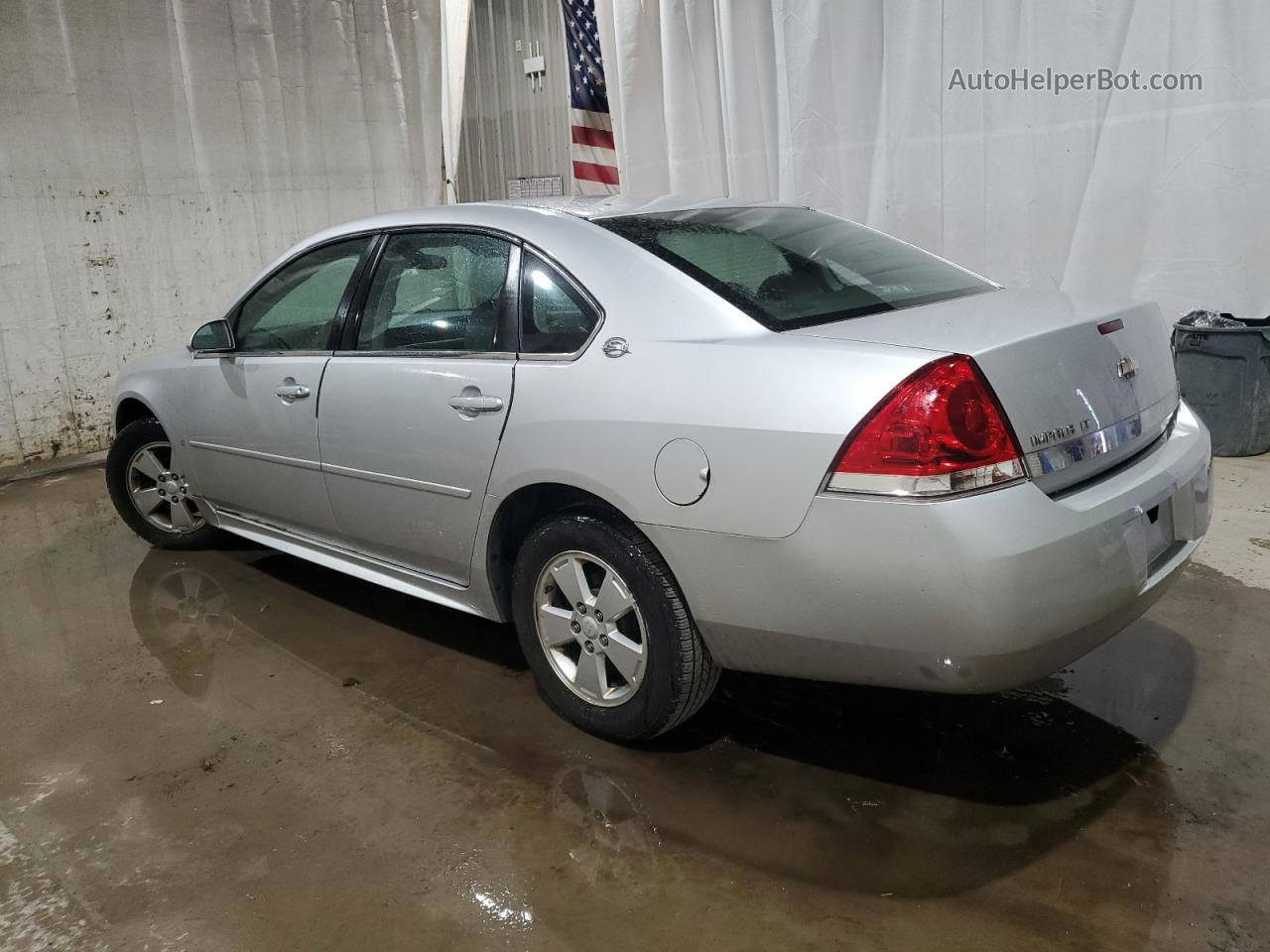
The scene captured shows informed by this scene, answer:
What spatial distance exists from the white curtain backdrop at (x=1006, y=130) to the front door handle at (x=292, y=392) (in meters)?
2.24

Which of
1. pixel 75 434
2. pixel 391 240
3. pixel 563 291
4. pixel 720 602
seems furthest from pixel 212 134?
pixel 720 602

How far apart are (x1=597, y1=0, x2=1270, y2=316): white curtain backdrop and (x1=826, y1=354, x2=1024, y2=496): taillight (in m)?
3.17

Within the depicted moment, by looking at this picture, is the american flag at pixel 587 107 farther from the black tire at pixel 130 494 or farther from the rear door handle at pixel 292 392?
the rear door handle at pixel 292 392

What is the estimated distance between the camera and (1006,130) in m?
5.46

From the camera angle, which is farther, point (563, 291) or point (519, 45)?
point (519, 45)

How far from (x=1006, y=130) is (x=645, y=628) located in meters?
4.18

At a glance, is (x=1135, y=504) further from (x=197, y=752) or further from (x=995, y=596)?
(x=197, y=752)

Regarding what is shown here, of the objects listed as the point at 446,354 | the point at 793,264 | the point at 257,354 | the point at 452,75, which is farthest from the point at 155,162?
the point at 793,264

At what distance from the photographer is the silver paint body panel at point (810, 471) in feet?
6.73

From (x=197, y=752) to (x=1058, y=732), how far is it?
2.31 meters

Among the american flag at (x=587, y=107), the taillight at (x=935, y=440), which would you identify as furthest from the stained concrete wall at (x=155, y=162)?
the taillight at (x=935, y=440)

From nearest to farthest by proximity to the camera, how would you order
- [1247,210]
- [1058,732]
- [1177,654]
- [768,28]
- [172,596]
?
[1058,732]
[1177,654]
[172,596]
[1247,210]
[768,28]

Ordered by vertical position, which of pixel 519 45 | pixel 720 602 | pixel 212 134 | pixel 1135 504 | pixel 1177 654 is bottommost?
pixel 1177 654

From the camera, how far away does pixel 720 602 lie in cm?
232
